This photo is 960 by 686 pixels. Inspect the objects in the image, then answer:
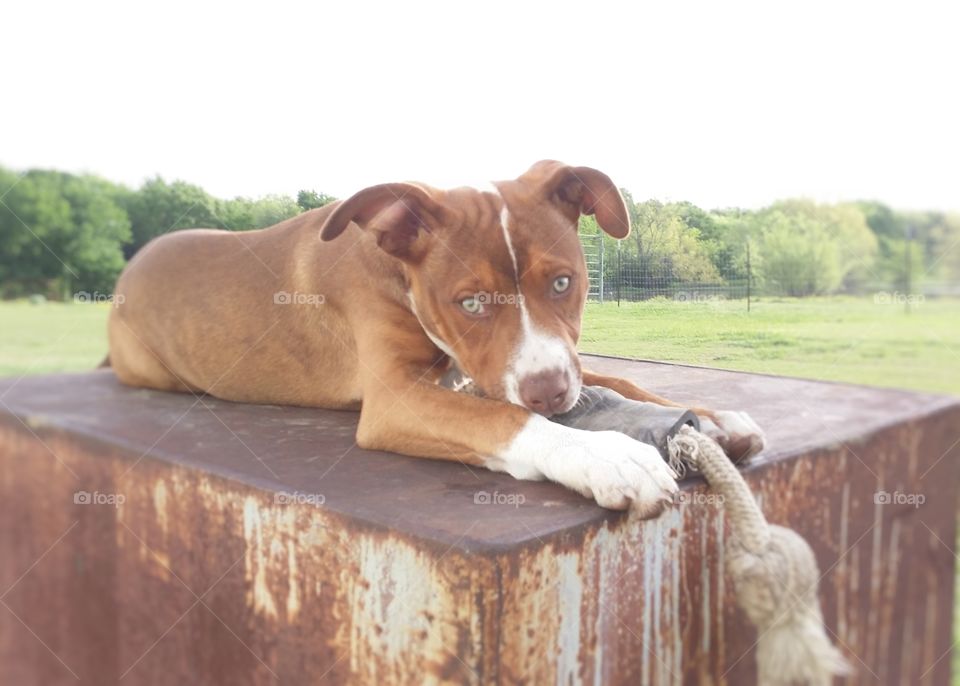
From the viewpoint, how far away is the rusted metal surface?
50.6 inches

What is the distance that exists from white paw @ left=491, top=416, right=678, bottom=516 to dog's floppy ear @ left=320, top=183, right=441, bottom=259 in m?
0.69

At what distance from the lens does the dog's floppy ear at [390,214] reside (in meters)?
1.94

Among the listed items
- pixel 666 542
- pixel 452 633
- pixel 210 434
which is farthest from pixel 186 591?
pixel 666 542

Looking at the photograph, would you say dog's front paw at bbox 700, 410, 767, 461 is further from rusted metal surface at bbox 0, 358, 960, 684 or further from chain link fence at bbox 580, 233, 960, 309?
chain link fence at bbox 580, 233, 960, 309

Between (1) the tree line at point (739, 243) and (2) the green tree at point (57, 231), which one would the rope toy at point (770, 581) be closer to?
(1) the tree line at point (739, 243)

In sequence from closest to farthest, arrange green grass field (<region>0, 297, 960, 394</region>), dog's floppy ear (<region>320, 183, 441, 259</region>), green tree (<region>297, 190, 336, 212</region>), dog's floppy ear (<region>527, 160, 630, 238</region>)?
dog's floppy ear (<region>320, 183, 441, 259</region>) < dog's floppy ear (<region>527, 160, 630, 238</region>) < green grass field (<region>0, 297, 960, 394</region>) < green tree (<region>297, 190, 336, 212</region>)

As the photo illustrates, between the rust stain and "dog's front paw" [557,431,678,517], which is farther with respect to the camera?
"dog's front paw" [557,431,678,517]

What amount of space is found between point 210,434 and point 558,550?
118 cm

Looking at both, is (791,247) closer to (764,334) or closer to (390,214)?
(764,334)

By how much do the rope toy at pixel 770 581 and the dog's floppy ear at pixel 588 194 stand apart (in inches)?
27.7

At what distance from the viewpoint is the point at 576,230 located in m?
2.17

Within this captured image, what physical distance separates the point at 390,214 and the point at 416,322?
1.17ft

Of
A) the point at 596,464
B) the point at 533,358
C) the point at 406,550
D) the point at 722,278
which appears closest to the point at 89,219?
the point at 533,358

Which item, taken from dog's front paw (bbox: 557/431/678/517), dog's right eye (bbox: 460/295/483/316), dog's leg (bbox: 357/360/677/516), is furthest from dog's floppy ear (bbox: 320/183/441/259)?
dog's front paw (bbox: 557/431/678/517)
